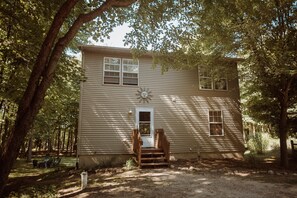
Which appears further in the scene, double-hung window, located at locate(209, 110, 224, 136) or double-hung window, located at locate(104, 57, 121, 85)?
double-hung window, located at locate(209, 110, 224, 136)

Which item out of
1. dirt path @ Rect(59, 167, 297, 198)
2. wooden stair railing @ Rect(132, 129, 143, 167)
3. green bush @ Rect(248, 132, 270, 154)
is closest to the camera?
dirt path @ Rect(59, 167, 297, 198)

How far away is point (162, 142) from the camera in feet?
31.6

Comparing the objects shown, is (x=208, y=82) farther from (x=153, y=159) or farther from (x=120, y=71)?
(x=153, y=159)

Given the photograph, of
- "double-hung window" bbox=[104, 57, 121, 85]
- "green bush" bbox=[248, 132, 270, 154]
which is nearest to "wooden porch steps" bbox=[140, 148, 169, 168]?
"double-hung window" bbox=[104, 57, 121, 85]

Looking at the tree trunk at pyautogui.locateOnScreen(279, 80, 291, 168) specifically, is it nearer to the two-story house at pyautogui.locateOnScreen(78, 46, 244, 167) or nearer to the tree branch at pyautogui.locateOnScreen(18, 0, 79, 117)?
the two-story house at pyautogui.locateOnScreen(78, 46, 244, 167)

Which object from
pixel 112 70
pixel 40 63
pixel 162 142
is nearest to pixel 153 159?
pixel 162 142

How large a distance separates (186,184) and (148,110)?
520 cm

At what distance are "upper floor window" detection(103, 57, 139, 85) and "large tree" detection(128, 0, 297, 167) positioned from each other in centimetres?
247

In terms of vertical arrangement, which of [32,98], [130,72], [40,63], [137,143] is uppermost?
[130,72]

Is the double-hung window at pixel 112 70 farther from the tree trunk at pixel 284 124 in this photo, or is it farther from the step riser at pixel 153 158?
the tree trunk at pixel 284 124

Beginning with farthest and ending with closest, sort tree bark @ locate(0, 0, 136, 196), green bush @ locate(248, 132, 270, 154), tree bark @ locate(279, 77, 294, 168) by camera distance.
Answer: green bush @ locate(248, 132, 270, 154) → tree bark @ locate(279, 77, 294, 168) → tree bark @ locate(0, 0, 136, 196)

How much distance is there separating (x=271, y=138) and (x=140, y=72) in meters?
11.5

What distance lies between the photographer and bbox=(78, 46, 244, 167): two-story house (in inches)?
398

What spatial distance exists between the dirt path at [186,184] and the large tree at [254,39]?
3477 mm
